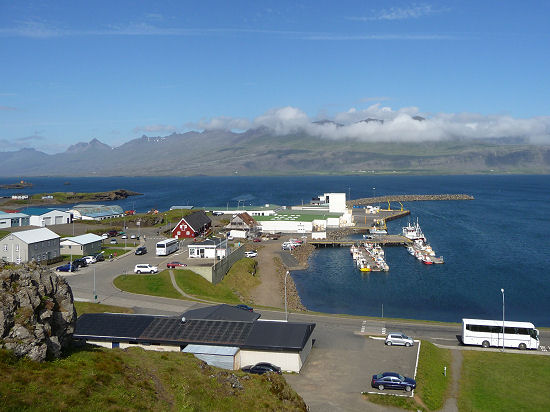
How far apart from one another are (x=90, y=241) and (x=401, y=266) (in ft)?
107

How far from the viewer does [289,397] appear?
573 inches

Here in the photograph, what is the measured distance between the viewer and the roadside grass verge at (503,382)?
58.9ft

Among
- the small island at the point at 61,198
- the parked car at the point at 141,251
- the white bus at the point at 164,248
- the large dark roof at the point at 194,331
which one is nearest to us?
the large dark roof at the point at 194,331

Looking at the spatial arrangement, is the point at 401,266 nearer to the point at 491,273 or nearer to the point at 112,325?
the point at 491,273

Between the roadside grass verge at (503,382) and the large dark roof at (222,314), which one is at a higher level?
the large dark roof at (222,314)

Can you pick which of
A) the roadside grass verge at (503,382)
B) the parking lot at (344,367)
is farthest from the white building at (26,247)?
the roadside grass verge at (503,382)

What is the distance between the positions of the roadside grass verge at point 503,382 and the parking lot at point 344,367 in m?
2.37

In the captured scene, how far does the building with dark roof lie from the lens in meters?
20.2

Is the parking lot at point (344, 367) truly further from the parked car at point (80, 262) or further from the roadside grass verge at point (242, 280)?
the parked car at point (80, 262)

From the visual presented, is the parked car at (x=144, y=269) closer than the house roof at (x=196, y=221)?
Yes

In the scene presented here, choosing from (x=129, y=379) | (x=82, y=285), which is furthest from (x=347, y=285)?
(x=129, y=379)

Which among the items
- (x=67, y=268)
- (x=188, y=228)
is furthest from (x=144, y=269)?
(x=188, y=228)

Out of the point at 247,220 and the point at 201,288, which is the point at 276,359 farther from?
the point at 247,220

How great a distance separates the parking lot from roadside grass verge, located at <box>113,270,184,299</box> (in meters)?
11.9
